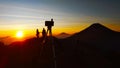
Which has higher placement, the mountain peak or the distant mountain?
the mountain peak

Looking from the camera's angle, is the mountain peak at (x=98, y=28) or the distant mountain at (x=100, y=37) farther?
the mountain peak at (x=98, y=28)

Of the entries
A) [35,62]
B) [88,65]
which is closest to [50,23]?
[35,62]

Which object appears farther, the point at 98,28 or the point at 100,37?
the point at 98,28

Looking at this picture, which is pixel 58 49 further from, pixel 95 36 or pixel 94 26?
pixel 94 26

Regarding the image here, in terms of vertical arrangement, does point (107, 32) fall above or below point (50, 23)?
below

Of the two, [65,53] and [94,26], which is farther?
[94,26]

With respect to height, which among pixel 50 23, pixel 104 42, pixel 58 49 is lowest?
pixel 104 42

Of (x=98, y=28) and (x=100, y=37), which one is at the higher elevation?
(x=98, y=28)

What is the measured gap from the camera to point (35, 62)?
28.0 meters

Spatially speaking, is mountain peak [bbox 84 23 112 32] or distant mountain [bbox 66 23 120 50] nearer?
distant mountain [bbox 66 23 120 50]

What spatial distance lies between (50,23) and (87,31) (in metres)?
64.9

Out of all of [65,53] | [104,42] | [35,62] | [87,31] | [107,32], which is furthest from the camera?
[87,31]

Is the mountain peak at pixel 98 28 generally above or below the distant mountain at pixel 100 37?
above

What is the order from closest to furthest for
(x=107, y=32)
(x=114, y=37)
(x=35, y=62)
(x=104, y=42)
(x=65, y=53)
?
(x=35, y=62) → (x=65, y=53) → (x=104, y=42) → (x=114, y=37) → (x=107, y=32)
